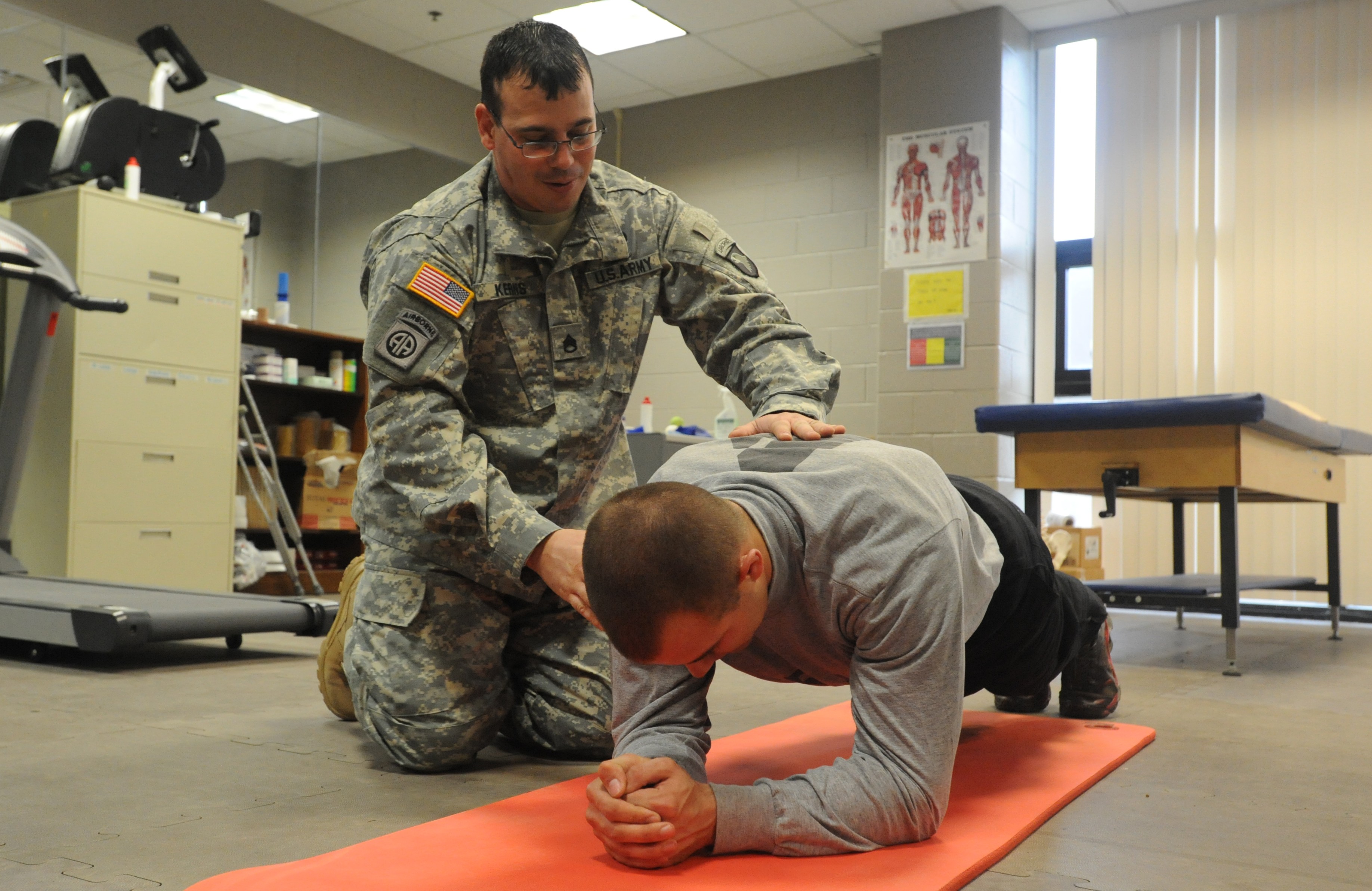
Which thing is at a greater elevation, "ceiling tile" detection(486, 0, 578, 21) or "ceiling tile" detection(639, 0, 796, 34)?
"ceiling tile" detection(486, 0, 578, 21)

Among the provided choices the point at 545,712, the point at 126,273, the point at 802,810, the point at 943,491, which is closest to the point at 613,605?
the point at 802,810

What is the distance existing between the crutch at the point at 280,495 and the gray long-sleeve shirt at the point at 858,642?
3.81 meters

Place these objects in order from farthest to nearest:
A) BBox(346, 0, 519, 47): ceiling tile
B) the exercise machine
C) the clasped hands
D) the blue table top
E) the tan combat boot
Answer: BBox(346, 0, 519, 47): ceiling tile → the exercise machine → the blue table top → the tan combat boot → the clasped hands

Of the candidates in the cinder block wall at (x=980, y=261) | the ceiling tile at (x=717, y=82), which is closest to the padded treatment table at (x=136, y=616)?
the cinder block wall at (x=980, y=261)

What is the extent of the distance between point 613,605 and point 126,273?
3.91 m

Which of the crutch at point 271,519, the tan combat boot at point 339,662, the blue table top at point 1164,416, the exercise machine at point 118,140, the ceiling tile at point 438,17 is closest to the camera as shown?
the tan combat boot at point 339,662

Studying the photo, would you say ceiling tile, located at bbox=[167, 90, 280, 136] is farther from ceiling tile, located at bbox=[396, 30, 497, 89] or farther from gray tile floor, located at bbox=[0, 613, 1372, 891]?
gray tile floor, located at bbox=[0, 613, 1372, 891]

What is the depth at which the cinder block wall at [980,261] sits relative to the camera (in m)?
5.21

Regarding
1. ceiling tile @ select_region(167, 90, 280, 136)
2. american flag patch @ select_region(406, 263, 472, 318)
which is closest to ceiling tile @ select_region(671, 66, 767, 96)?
ceiling tile @ select_region(167, 90, 280, 136)

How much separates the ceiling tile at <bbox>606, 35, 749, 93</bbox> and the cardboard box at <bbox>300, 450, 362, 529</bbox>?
2.57 metres

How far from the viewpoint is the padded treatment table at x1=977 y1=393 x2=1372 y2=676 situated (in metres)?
2.98

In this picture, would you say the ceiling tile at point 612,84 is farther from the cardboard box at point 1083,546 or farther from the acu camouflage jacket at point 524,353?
the acu camouflage jacket at point 524,353

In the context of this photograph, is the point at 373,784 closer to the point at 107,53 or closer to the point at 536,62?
the point at 536,62

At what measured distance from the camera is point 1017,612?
5.29 feet
